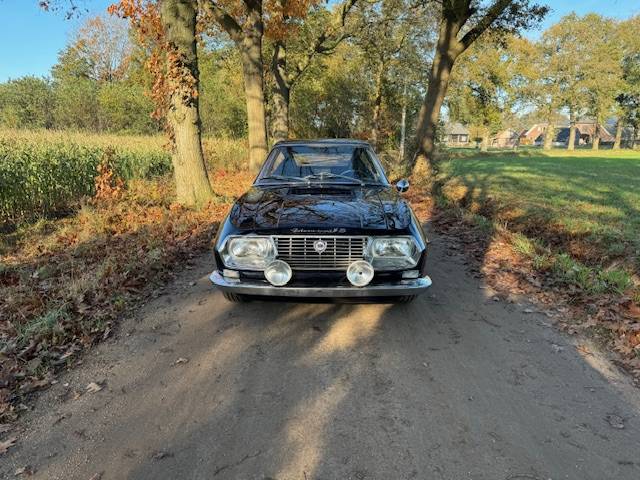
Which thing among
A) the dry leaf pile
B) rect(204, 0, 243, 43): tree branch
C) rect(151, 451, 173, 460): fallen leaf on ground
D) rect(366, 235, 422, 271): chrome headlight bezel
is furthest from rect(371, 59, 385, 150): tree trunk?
rect(151, 451, 173, 460): fallen leaf on ground

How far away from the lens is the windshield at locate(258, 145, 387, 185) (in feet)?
16.4

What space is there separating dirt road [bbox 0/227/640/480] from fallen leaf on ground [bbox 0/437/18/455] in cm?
4

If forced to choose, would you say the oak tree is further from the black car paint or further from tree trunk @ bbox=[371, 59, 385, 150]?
tree trunk @ bbox=[371, 59, 385, 150]

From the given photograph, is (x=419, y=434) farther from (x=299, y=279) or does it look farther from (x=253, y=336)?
(x=253, y=336)

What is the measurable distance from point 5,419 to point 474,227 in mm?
7242

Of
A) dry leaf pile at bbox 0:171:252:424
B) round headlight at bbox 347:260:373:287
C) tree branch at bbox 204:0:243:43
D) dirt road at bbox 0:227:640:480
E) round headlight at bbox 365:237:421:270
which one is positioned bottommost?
dirt road at bbox 0:227:640:480

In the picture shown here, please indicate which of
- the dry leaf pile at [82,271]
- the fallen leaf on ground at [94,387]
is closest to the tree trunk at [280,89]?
the dry leaf pile at [82,271]

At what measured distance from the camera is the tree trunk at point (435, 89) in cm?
1480

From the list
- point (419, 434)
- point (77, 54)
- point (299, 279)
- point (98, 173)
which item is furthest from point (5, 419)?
point (77, 54)

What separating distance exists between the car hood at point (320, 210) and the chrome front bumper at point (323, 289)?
47cm

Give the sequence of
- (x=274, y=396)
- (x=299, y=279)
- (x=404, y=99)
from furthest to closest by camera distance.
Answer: (x=404, y=99)
(x=299, y=279)
(x=274, y=396)

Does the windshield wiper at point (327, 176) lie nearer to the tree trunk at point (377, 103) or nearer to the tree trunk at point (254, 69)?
the tree trunk at point (254, 69)

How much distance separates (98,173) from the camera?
9.67 m

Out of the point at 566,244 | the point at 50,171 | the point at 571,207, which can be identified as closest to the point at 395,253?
the point at 566,244
